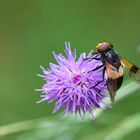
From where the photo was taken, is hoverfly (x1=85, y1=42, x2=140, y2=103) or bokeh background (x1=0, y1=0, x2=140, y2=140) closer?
hoverfly (x1=85, y1=42, x2=140, y2=103)

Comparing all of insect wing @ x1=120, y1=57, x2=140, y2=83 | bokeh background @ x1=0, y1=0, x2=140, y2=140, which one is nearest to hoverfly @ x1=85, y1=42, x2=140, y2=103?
insect wing @ x1=120, y1=57, x2=140, y2=83

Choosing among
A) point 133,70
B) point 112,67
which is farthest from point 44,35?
point 112,67

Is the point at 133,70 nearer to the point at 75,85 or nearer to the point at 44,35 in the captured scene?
the point at 75,85

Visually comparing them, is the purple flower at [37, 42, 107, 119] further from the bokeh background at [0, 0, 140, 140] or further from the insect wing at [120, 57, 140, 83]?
the bokeh background at [0, 0, 140, 140]

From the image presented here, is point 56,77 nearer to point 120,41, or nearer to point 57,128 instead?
point 57,128

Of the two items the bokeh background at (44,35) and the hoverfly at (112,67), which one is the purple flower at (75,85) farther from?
the bokeh background at (44,35)

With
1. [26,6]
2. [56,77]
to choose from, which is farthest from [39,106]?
[56,77]

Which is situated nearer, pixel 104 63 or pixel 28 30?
pixel 104 63
